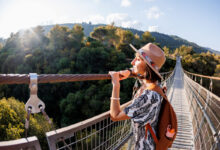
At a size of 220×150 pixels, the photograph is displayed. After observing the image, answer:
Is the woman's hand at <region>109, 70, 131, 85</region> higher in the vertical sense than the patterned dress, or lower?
higher

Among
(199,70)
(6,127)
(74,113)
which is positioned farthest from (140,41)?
(6,127)

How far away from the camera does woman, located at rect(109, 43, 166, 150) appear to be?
1.07 m

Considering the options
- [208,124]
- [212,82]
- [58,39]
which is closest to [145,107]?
[208,124]

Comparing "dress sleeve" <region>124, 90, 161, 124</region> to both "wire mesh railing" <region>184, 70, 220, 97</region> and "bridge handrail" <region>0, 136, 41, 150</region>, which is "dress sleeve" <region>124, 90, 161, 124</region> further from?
"wire mesh railing" <region>184, 70, 220, 97</region>

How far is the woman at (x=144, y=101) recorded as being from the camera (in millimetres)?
1068

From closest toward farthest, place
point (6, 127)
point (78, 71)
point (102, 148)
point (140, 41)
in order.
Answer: point (102, 148) → point (6, 127) → point (78, 71) → point (140, 41)

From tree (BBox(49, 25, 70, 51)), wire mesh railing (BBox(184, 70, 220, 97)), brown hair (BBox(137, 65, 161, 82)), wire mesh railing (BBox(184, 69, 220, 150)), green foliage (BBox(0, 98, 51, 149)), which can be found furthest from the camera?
tree (BBox(49, 25, 70, 51))

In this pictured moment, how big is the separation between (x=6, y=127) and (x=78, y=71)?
24511 mm

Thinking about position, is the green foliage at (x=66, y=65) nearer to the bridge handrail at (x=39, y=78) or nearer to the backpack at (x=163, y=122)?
the backpack at (x=163, y=122)

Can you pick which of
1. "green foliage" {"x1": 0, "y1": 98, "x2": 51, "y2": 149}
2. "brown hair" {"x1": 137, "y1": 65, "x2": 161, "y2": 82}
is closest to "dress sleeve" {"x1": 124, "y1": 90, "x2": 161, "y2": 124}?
"brown hair" {"x1": 137, "y1": 65, "x2": 161, "y2": 82}

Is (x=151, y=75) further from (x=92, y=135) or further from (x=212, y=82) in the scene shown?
(x=212, y=82)

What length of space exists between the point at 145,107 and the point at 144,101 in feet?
0.15

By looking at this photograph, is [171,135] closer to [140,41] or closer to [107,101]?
[107,101]

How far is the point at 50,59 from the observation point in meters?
39.8
